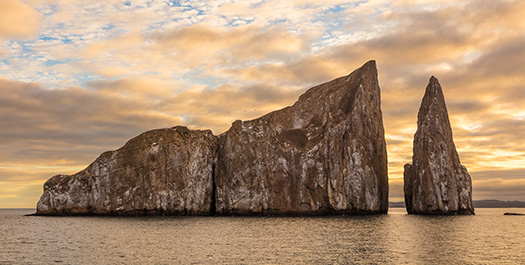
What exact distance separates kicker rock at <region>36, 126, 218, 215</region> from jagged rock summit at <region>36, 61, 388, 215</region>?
0.95ft

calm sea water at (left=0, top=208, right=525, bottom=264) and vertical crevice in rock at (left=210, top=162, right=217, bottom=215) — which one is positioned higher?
vertical crevice in rock at (left=210, top=162, right=217, bottom=215)

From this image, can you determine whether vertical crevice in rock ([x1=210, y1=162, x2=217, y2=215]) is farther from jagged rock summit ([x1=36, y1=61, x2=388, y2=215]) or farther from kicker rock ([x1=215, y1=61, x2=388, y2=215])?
kicker rock ([x1=215, y1=61, x2=388, y2=215])

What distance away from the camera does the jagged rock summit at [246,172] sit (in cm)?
13212

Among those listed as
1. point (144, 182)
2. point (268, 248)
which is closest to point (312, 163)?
point (144, 182)

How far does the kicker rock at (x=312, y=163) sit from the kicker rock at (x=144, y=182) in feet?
21.0

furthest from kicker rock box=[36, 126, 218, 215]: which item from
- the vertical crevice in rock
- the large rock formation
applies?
the large rock formation

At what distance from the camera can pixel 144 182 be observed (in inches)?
5300

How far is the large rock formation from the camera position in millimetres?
127688

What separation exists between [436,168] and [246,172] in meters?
53.2

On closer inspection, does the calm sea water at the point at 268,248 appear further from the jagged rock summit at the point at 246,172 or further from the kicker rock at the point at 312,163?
the jagged rock summit at the point at 246,172

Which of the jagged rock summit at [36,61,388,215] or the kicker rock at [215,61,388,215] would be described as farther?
the jagged rock summit at [36,61,388,215]

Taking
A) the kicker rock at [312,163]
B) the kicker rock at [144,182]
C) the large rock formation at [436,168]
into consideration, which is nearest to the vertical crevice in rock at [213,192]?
the kicker rock at [144,182]

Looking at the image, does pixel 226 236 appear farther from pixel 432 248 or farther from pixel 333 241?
pixel 432 248

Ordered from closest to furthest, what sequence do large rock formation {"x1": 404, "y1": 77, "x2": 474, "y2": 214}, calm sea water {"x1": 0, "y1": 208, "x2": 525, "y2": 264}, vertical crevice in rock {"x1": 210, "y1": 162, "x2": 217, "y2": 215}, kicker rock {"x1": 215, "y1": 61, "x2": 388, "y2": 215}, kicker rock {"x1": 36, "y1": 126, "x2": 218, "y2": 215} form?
calm sea water {"x1": 0, "y1": 208, "x2": 525, "y2": 264} → large rock formation {"x1": 404, "y1": 77, "x2": 474, "y2": 214} → kicker rock {"x1": 215, "y1": 61, "x2": 388, "y2": 215} → kicker rock {"x1": 36, "y1": 126, "x2": 218, "y2": 215} → vertical crevice in rock {"x1": 210, "y1": 162, "x2": 217, "y2": 215}
